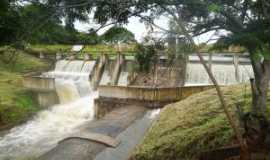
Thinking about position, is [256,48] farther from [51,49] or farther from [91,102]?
[51,49]

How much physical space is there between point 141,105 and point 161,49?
781cm

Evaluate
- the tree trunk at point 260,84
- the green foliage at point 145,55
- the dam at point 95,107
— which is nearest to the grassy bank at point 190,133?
the dam at point 95,107

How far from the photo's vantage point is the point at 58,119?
14000 mm

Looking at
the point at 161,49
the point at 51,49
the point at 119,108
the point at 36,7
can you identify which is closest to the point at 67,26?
the point at 36,7

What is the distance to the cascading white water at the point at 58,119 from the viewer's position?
34.0 feet

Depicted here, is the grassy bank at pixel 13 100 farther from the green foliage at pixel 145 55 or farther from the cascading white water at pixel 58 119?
the green foliage at pixel 145 55

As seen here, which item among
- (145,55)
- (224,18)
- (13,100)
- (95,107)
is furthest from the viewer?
(13,100)

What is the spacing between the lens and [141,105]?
1245cm

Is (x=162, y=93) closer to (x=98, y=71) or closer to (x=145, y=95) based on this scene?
(x=145, y=95)

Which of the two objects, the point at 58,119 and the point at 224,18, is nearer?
the point at 224,18

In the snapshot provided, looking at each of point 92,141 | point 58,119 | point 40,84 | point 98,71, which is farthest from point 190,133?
point 98,71

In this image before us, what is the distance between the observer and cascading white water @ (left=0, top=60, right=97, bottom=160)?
1035 cm

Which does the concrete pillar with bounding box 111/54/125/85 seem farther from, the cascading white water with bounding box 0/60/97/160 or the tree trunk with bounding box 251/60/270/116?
the tree trunk with bounding box 251/60/270/116

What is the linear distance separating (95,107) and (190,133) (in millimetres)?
7361
